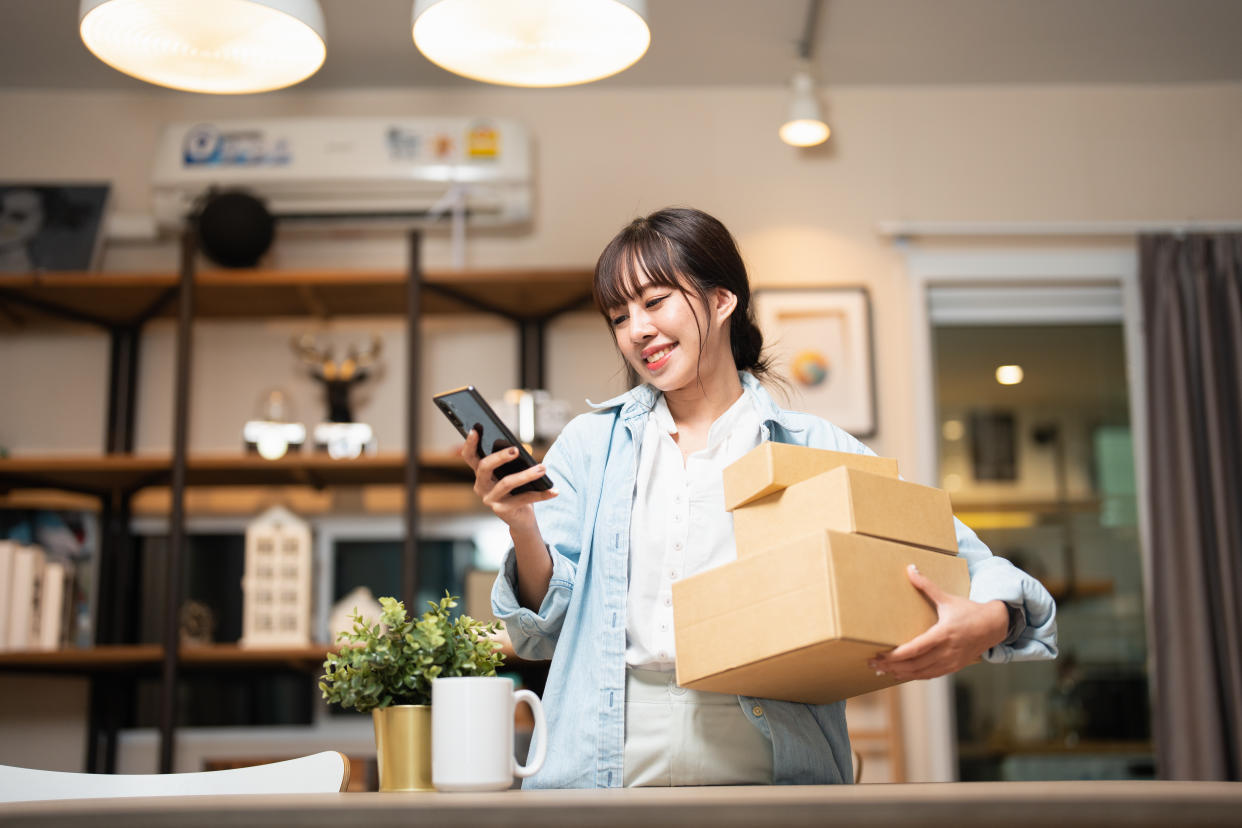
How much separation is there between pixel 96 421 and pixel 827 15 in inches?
93.9

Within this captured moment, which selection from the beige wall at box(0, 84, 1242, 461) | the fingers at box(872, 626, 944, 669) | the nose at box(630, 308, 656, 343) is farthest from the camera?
the beige wall at box(0, 84, 1242, 461)

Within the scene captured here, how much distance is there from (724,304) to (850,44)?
217 cm

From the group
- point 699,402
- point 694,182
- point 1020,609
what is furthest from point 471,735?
point 694,182

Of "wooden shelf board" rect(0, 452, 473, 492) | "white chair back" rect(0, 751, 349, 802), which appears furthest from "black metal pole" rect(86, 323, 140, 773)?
"white chair back" rect(0, 751, 349, 802)

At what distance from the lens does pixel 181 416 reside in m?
3.02

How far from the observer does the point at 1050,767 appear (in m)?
3.35

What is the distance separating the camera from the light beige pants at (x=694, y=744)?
1.21 meters

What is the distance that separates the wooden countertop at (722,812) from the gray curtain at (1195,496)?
277 cm

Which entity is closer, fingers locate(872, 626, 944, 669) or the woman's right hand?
fingers locate(872, 626, 944, 669)

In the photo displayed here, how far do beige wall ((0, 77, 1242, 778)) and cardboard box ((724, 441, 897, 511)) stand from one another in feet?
7.33

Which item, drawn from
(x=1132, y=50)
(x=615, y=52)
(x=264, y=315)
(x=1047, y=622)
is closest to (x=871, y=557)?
(x=1047, y=622)

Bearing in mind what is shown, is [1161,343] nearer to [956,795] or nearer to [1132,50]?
[1132,50]

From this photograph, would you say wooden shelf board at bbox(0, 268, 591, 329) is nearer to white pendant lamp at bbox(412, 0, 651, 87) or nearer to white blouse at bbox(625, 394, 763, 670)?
white pendant lamp at bbox(412, 0, 651, 87)

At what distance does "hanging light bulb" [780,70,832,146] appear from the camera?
322 centimetres
